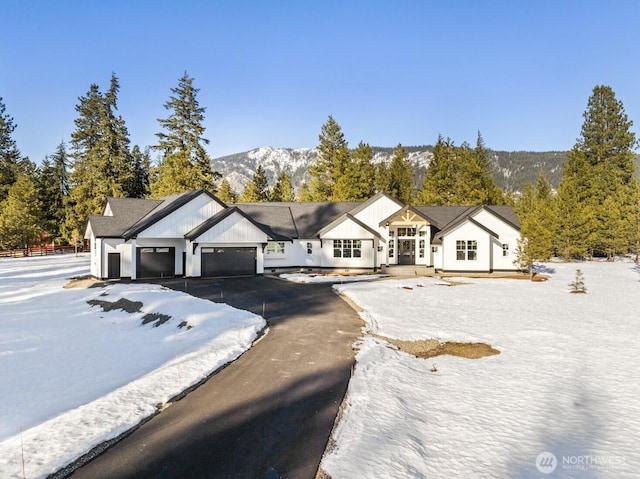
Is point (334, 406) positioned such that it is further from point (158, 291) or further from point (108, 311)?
point (158, 291)

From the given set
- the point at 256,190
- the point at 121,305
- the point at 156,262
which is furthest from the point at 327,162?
the point at 121,305

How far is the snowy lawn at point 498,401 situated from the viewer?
19.1 ft

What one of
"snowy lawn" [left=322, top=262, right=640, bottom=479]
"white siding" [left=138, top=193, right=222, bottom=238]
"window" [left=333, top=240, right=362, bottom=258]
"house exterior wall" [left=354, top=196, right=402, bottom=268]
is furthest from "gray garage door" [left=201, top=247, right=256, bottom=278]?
"snowy lawn" [left=322, top=262, right=640, bottom=479]

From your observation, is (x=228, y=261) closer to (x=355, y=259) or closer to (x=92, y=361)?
(x=355, y=259)

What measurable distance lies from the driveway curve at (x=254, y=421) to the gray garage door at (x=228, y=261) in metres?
16.6

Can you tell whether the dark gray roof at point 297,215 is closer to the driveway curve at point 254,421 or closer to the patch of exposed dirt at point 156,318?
the patch of exposed dirt at point 156,318

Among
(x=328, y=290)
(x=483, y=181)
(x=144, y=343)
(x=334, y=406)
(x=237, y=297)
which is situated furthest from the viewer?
(x=483, y=181)

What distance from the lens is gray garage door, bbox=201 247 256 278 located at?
28202mm

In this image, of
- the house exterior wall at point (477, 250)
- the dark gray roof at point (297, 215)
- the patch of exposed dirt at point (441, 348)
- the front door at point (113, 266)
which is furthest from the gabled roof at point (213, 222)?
the patch of exposed dirt at point (441, 348)

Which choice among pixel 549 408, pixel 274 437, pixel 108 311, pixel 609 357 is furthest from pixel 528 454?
pixel 108 311

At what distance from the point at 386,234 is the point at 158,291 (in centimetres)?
2028

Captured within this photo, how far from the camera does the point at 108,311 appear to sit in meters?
17.8

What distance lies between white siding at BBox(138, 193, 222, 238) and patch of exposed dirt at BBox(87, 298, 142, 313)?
8.42 metres
